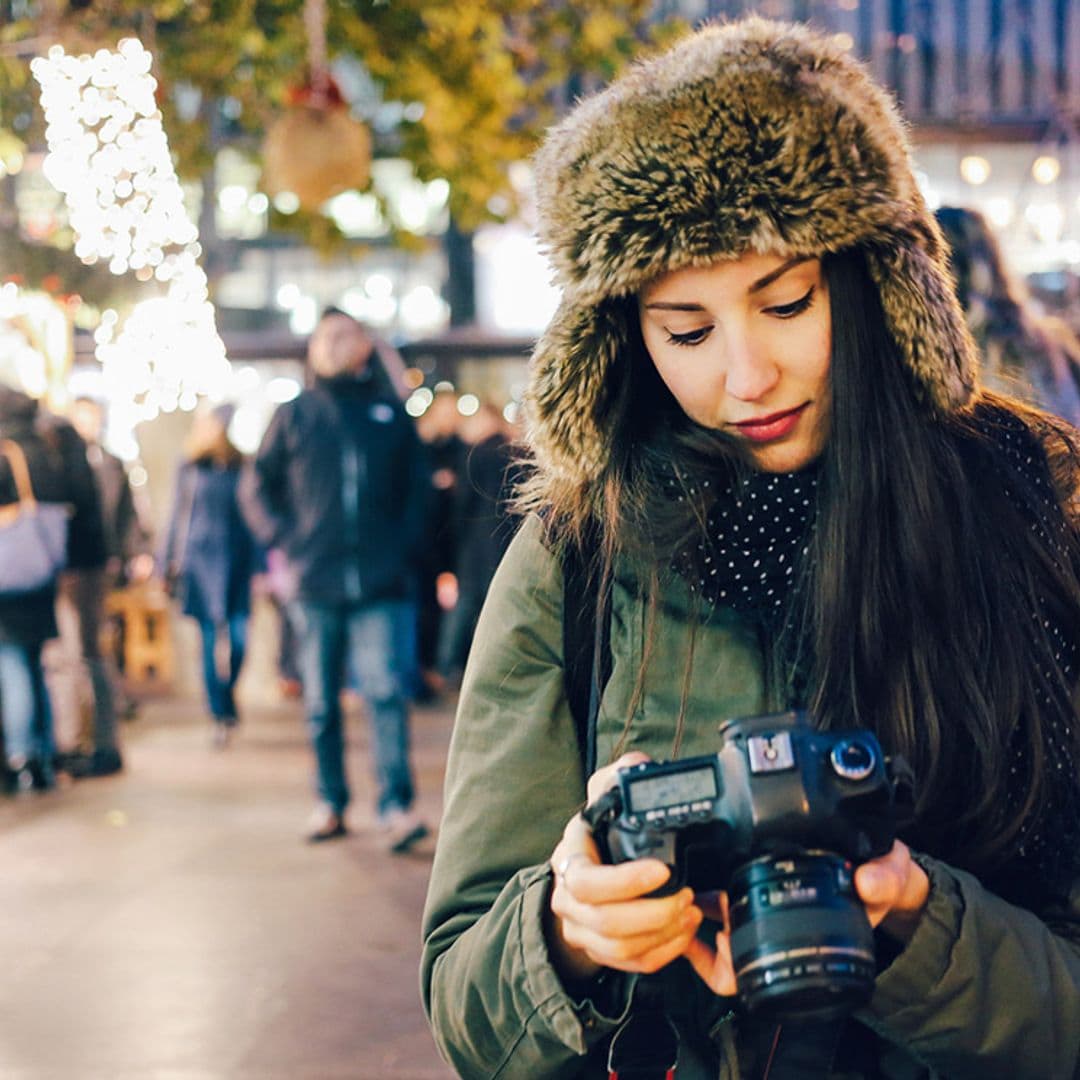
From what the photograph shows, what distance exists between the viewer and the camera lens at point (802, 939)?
56.0 inches

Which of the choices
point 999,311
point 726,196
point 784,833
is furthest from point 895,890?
point 999,311

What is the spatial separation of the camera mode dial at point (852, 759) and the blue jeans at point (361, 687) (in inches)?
223

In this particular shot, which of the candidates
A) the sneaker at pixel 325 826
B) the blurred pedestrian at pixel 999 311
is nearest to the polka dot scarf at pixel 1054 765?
the blurred pedestrian at pixel 999 311

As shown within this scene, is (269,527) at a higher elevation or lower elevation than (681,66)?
lower

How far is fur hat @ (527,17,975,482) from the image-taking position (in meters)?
1.83

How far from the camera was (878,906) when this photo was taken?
4.95 feet

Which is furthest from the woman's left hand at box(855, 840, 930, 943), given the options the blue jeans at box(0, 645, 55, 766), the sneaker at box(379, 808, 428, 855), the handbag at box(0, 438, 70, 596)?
the blue jeans at box(0, 645, 55, 766)

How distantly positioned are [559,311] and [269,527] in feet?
18.3

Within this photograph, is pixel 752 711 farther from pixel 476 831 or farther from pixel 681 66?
pixel 681 66

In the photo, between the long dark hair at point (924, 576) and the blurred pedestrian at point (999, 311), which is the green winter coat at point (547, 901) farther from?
the blurred pedestrian at point (999, 311)

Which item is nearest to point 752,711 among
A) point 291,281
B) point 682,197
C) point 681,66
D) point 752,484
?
point 752,484

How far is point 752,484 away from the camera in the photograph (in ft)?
6.22

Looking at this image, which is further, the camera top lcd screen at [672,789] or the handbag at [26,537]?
the handbag at [26,537]

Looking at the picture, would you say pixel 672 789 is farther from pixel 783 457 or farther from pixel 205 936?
pixel 205 936
